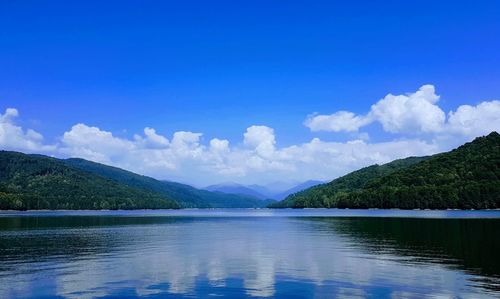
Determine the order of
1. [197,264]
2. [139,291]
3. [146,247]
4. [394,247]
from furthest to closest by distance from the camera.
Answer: [146,247] → [394,247] → [197,264] → [139,291]

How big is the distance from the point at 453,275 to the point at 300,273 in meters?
15.3

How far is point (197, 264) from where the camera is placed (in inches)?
2325

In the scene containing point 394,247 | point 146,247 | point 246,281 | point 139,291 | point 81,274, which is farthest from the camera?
point 146,247

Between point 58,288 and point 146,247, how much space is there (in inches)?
1531

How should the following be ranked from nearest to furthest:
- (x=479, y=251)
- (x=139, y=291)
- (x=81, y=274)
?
(x=139, y=291)
(x=81, y=274)
(x=479, y=251)

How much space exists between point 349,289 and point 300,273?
33.3 feet

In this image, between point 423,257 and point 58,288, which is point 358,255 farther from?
point 58,288

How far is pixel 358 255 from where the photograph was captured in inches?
2571

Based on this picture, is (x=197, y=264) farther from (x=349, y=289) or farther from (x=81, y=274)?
(x=349, y=289)

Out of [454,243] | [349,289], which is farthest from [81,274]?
[454,243]

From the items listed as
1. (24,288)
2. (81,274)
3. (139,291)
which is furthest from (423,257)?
(24,288)

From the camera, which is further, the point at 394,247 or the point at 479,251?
the point at 394,247

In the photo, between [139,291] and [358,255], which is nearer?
[139,291]

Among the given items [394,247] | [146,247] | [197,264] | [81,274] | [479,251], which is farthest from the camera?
[146,247]
